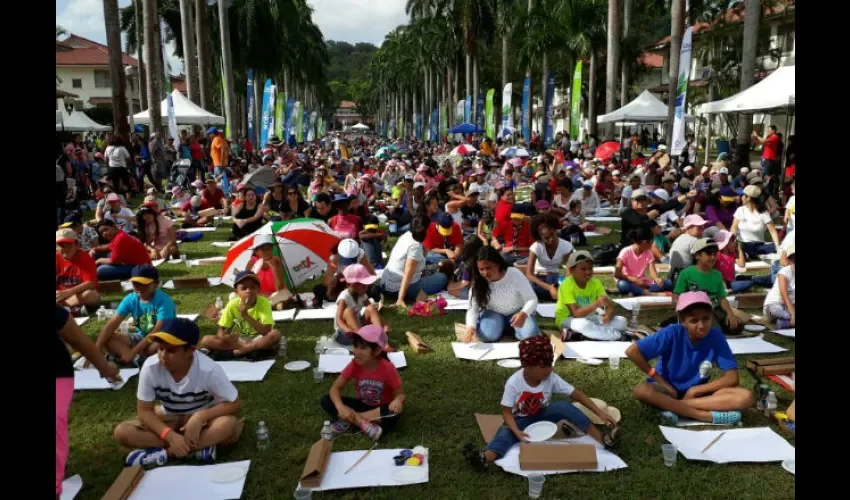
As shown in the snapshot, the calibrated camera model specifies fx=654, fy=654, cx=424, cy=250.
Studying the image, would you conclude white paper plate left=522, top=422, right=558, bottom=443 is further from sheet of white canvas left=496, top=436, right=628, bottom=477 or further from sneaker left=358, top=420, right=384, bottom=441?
sneaker left=358, top=420, right=384, bottom=441

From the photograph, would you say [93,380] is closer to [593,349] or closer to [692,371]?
[593,349]

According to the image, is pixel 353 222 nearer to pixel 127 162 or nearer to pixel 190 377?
pixel 190 377

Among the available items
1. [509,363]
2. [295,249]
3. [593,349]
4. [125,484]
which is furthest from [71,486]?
[593,349]

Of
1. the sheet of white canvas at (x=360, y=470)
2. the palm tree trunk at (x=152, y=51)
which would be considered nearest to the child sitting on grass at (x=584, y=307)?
the sheet of white canvas at (x=360, y=470)

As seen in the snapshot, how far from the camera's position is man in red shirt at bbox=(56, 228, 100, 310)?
739 centimetres

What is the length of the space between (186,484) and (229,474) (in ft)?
0.84

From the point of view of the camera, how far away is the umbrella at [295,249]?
7.76 metres

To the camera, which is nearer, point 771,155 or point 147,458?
point 147,458

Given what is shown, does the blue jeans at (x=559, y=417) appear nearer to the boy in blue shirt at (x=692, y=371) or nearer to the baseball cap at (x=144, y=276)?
the boy in blue shirt at (x=692, y=371)

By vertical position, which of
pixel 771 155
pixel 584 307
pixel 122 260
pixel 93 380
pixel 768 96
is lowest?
pixel 93 380

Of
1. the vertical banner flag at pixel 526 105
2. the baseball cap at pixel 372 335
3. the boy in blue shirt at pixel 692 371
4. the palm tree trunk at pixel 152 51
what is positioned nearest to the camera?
the baseball cap at pixel 372 335

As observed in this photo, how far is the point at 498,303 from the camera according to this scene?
6.70 m

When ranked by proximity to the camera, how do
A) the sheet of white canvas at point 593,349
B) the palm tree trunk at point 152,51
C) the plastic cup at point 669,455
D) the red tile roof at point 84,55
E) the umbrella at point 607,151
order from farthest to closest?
the red tile roof at point 84,55
the palm tree trunk at point 152,51
the umbrella at point 607,151
the sheet of white canvas at point 593,349
the plastic cup at point 669,455

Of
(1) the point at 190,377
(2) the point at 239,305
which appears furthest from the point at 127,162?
(1) the point at 190,377
